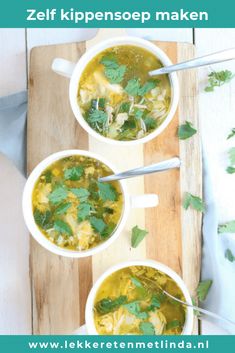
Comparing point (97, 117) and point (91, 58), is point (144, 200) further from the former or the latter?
point (91, 58)

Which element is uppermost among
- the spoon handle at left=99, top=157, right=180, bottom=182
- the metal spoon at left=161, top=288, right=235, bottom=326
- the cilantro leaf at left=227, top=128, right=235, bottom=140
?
the cilantro leaf at left=227, top=128, right=235, bottom=140

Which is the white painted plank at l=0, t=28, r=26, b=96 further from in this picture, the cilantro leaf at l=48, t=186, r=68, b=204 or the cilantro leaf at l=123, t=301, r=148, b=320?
the cilantro leaf at l=123, t=301, r=148, b=320

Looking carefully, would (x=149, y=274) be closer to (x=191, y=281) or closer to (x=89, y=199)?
(x=191, y=281)

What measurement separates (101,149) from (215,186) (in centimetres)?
32

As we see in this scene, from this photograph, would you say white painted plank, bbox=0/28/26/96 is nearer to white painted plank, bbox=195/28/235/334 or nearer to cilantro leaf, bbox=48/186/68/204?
cilantro leaf, bbox=48/186/68/204

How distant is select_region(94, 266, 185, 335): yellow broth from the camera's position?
123 centimetres

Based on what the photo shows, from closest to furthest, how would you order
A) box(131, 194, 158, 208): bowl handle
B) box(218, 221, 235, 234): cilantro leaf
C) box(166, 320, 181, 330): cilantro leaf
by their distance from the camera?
box(131, 194, 158, 208): bowl handle
box(166, 320, 181, 330): cilantro leaf
box(218, 221, 235, 234): cilantro leaf

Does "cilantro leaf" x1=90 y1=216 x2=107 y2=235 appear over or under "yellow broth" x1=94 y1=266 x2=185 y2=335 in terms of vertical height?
over

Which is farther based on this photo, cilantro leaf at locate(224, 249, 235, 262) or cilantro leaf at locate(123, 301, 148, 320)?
cilantro leaf at locate(224, 249, 235, 262)

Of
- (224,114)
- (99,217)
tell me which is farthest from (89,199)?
(224,114)

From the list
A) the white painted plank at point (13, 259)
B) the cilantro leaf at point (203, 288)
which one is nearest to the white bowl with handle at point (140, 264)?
the cilantro leaf at point (203, 288)

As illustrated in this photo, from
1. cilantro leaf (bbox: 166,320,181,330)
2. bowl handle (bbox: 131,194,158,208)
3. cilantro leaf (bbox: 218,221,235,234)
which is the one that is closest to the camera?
bowl handle (bbox: 131,194,158,208)

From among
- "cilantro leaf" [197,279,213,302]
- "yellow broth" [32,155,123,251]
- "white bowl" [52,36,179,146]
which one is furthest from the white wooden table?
"yellow broth" [32,155,123,251]

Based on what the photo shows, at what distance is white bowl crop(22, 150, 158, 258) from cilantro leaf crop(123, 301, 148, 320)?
0.56ft
